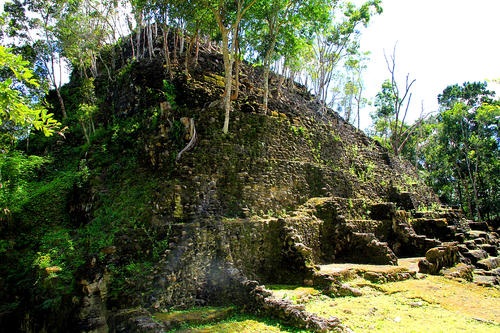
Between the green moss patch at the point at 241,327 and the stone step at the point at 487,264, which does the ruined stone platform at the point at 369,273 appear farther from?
the stone step at the point at 487,264

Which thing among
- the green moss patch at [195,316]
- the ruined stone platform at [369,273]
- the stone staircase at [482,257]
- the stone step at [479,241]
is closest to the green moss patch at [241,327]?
the green moss patch at [195,316]

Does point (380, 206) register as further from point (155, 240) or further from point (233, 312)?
point (155, 240)

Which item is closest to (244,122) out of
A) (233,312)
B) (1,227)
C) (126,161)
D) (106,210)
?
(126,161)

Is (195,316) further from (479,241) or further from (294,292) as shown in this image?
(479,241)

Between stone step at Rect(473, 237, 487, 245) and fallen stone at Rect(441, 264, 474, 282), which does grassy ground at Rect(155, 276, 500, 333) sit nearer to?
fallen stone at Rect(441, 264, 474, 282)

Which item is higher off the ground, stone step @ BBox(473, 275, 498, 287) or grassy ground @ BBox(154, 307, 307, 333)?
grassy ground @ BBox(154, 307, 307, 333)

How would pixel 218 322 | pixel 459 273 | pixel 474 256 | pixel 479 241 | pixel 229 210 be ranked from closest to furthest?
pixel 218 322 → pixel 229 210 → pixel 459 273 → pixel 474 256 → pixel 479 241

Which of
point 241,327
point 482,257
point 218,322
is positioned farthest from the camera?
point 482,257

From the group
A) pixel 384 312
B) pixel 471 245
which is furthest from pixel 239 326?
pixel 471 245

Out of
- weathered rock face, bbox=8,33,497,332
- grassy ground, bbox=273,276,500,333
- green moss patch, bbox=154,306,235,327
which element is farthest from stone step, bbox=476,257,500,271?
green moss patch, bbox=154,306,235,327

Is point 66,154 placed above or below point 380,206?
above

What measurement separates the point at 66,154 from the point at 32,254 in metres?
6.53

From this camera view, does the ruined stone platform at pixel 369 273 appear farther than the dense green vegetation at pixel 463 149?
No

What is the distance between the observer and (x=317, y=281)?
869cm
